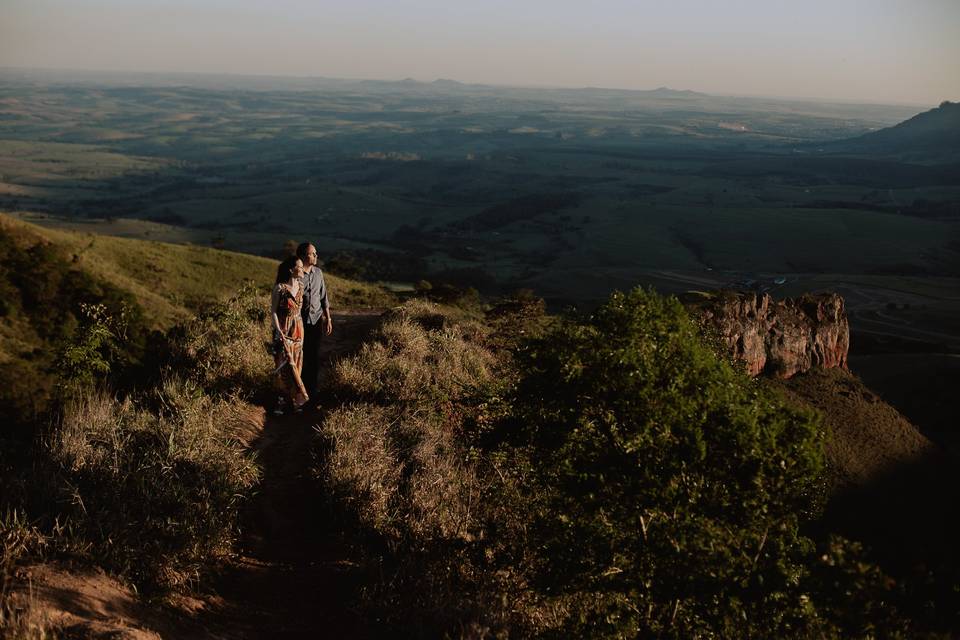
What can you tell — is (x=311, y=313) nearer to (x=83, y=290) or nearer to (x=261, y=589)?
(x=261, y=589)

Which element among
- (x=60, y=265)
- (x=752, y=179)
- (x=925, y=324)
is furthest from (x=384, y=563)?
(x=752, y=179)

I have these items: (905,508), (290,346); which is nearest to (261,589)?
(290,346)

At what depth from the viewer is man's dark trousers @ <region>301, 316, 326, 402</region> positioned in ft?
29.1

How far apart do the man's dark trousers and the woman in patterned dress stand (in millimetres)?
157

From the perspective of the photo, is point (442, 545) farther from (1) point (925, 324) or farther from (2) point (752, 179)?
(2) point (752, 179)

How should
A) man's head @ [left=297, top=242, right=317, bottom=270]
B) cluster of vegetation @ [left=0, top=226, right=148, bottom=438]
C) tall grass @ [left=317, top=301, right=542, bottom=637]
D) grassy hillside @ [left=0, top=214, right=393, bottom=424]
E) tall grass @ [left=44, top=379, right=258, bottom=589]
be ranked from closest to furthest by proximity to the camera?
1. tall grass @ [left=44, top=379, right=258, bottom=589]
2. tall grass @ [left=317, top=301, right=542, bottom=637]
3. man's head @ [left=297, top=242, right=317, bottom=270]
4. grassy hillside @ [left=0, top=214, right=393, bottom=424]
5. cluster of vegetation @ [left=0, top=226, right=148, bottom=438]

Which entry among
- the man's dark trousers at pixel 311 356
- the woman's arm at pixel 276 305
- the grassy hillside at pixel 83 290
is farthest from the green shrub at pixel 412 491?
the grassy hillside at pixel 83 290

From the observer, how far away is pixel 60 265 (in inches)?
938

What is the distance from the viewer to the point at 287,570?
18.0 feet

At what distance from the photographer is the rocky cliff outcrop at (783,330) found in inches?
1009

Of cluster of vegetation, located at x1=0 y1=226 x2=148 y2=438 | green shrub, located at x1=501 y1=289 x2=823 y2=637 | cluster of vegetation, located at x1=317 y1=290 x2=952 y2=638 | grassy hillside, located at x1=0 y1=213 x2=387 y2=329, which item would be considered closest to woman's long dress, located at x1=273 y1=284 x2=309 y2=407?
cluster of vegetation, located at x1=317 y1=290 x2=952 y2=638

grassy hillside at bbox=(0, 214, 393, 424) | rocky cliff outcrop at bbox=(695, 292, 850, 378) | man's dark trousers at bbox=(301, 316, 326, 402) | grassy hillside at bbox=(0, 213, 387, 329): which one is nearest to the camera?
man's dark trousers at bbox=(301, 316, 326, 402)

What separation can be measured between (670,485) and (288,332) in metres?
5.44

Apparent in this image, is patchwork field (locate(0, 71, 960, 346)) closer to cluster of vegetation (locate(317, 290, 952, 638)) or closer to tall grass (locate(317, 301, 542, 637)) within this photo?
tall grass (locate(317, 301, 542, 637))
